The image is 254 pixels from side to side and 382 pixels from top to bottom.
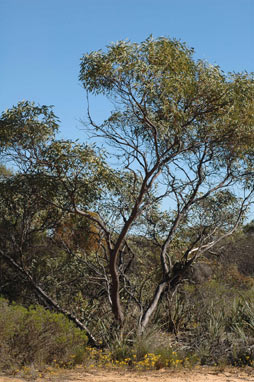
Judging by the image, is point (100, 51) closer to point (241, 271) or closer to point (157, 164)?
point (157, 164)

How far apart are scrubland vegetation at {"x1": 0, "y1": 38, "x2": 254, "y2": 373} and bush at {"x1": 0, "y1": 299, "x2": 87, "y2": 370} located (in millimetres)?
20

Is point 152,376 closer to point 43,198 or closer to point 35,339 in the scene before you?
point 35,339

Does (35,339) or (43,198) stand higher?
(43,198)

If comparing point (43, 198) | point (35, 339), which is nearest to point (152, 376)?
point (35, 339)

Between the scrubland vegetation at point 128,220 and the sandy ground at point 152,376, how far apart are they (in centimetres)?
33

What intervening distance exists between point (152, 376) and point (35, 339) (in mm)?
1970

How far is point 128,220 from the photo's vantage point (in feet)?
31.7

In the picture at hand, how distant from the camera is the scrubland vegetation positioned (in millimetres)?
8898

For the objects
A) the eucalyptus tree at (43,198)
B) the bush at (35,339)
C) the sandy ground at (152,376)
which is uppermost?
the eucalyptus tree at (43,198)

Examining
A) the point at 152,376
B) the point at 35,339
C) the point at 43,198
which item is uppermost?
the point at 43,198

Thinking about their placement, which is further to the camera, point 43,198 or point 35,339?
point 43,198

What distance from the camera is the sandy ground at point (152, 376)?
750 cm

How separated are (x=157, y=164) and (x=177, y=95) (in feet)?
4.41

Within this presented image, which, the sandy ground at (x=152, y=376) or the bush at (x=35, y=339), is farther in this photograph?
the bush at (x=35, y=339)
